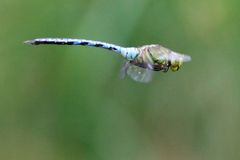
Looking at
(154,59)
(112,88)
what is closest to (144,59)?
(154,59)

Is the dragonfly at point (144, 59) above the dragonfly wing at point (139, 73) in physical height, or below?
above

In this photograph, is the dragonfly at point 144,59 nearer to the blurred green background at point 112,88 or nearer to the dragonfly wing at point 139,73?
the dragonfly wing at point 139,73

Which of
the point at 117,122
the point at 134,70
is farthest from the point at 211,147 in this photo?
the point at 134,70

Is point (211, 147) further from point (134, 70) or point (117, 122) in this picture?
point (134, 70)

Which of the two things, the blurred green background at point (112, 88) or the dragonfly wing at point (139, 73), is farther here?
the blurred green background at point (112, 88)

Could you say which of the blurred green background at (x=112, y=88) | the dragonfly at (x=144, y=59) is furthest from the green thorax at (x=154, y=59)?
the blurred green background at (x=112, y=88)

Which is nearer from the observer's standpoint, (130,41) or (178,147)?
(130,41)

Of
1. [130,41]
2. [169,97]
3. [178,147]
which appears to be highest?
[130,41]

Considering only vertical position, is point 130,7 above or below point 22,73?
above
